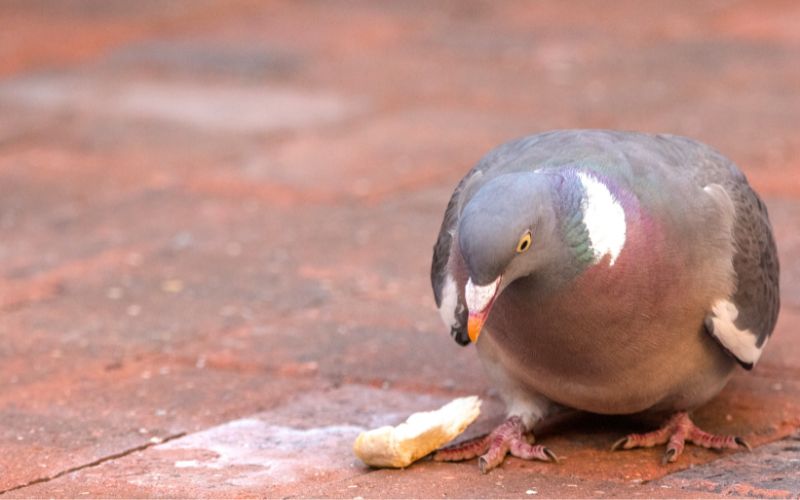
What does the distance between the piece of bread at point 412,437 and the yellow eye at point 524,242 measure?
2.71ft

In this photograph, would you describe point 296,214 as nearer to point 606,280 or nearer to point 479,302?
point 606,280

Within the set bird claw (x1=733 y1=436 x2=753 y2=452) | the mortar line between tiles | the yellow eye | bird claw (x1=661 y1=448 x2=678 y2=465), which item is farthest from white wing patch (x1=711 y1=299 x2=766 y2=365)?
the mortar line between tiles

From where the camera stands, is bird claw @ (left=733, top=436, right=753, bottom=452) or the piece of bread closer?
the piece of bread

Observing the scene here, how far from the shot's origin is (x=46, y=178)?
7.72 meters

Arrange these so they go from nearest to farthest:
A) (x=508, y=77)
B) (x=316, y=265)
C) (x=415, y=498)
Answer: (x=415, y=498) → (x=316, y=265) → (x=508, y=77)

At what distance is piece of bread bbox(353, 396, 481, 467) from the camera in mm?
4004

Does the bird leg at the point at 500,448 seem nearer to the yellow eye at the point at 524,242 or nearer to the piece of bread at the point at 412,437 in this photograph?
the piece of bread at the point at 412,437

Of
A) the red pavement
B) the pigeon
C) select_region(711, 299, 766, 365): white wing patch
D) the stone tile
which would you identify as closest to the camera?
the pigeon

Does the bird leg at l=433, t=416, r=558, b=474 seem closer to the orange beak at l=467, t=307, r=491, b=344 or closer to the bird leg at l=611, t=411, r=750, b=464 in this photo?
the bird leg at l=611, t=411, r=750, b=464

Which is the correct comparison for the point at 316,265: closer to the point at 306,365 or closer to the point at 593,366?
the point at 306,365

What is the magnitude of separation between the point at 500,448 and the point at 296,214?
10.1ft

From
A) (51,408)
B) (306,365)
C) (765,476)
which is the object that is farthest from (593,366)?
(51,408)

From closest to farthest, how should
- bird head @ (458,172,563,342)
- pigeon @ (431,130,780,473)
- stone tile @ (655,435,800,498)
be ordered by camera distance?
bird head @ (458,172,563,342)
pigeon @ (431,130,780,473)
stone tile @ (655,435,800,498)

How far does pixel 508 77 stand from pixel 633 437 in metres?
5.75
